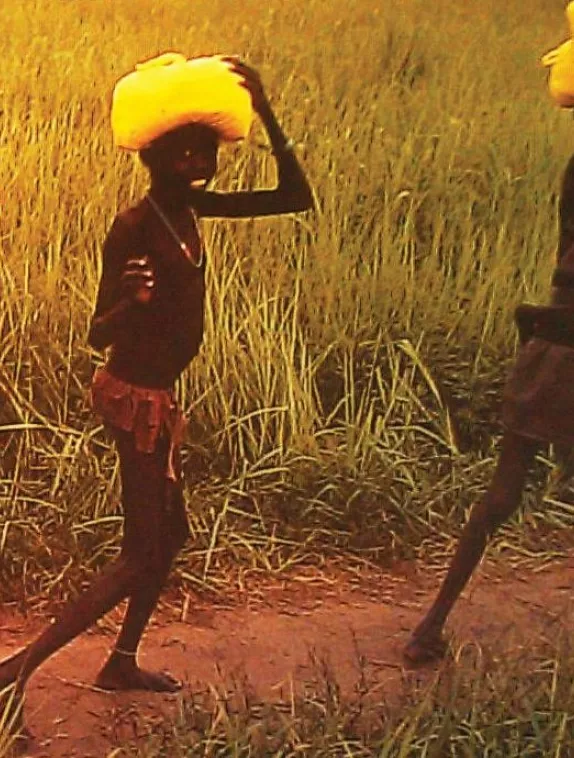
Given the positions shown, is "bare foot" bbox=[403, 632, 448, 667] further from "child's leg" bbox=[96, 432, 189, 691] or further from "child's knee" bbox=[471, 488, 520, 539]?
"child's leg" bbox=[96, 432, 189, 691]

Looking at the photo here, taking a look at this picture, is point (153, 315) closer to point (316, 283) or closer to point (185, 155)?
point (185, 155)

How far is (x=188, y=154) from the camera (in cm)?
147

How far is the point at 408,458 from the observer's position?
1.74m

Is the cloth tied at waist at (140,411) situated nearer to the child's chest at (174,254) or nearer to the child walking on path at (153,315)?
the child walking on path at (153,315)

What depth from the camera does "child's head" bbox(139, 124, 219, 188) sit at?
1454mm

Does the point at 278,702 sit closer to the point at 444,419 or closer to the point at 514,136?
the point at 444,419

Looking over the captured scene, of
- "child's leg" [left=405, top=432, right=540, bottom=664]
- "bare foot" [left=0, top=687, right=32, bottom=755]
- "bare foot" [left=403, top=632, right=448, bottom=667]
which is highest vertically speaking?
"child's leg" [left=405, top=432, right=540, bottom=664]

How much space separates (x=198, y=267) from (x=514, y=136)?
0.49 meters

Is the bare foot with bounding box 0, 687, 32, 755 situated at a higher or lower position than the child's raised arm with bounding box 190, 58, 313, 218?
lower

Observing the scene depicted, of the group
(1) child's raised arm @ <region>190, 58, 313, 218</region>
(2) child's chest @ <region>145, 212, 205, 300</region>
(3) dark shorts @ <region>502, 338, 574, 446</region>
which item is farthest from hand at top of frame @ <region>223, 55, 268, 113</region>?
(3) dark shorts @ <region>502, 338, 574, 446</region>

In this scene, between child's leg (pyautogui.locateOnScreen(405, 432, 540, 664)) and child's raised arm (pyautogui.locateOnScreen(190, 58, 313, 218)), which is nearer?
child's raised arm (pyautogui.locateOnScreen(190, 58, 313, 218))

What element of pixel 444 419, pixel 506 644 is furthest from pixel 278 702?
pixel 444 419

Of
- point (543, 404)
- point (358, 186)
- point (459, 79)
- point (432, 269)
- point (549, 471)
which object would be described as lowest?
point (549, 471)

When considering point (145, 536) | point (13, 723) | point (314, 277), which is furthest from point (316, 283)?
point (13, 723)
